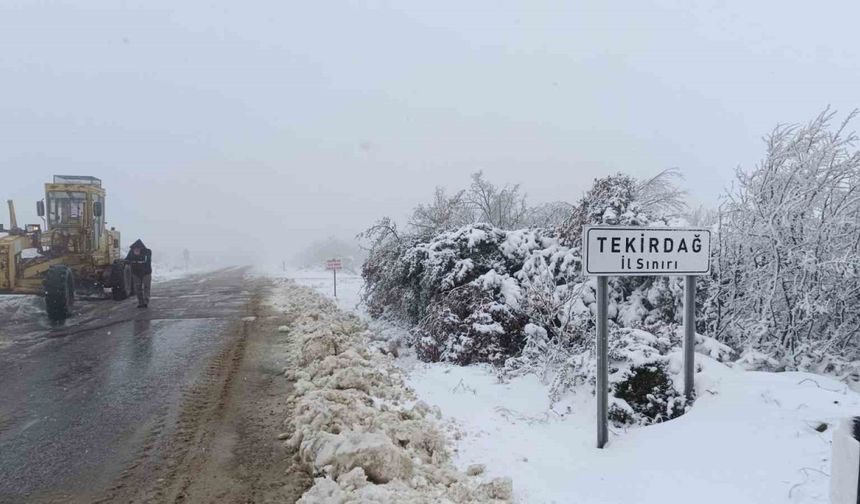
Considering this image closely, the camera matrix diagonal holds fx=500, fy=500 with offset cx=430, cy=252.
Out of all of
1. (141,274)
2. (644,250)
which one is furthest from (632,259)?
(141,274)

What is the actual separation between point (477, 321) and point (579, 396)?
267 centimetres

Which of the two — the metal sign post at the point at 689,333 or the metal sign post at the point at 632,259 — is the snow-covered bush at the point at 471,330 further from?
the metal sign post at the point at 632,259

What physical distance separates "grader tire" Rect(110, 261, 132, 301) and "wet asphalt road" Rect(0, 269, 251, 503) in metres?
3.77

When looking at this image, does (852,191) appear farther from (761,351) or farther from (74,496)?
(74,496)

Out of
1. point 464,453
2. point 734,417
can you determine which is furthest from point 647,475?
point 464,453

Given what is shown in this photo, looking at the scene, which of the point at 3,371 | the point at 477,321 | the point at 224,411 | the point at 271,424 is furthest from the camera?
the point at 477,321

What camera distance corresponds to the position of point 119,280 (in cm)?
1642

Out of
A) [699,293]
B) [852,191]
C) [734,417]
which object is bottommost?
[734,417]

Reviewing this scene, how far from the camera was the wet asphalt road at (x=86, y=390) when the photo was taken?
4.14m

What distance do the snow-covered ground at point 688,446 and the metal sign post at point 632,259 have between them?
1.39 ft

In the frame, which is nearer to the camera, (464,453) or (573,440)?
(464,453)

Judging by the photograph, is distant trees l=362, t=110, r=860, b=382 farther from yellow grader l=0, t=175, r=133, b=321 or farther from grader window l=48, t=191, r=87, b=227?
grader window l=48, t=191, r=87, b=227

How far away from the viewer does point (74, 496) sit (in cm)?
374

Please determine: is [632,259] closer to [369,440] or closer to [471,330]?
[369,440]
